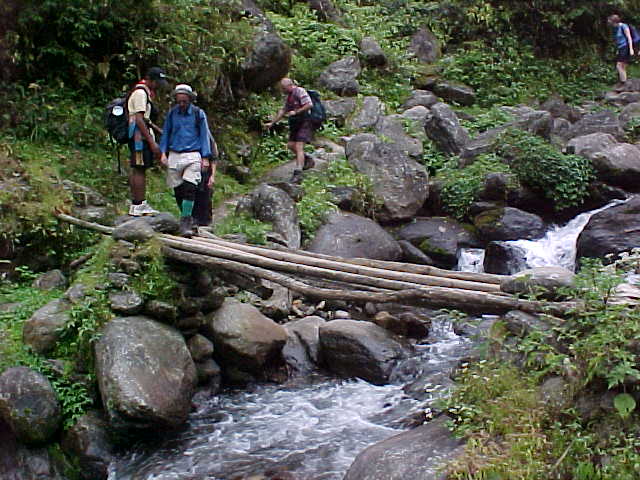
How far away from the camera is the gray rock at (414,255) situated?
1165 centimetres

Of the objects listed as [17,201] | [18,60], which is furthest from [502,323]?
[18,60]

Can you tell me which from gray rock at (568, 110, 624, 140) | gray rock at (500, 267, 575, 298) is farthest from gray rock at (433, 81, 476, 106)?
gray rock at (500, 267, 575, 298)

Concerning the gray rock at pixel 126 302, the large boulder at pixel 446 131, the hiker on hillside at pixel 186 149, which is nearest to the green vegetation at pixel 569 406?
the gray rock at pixel 126 302

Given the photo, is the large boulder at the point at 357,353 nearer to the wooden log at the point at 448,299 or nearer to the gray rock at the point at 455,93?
the wooden log at the point at 448,299

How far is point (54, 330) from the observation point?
7293 millimetres

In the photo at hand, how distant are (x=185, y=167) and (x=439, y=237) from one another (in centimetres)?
507

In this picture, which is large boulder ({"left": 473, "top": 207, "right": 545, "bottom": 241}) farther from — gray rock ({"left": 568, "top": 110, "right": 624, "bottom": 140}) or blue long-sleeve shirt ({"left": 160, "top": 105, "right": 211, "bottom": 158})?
blue long-sleeve shirt ({"left": 160, "top": 105, "right": 211, "bottom": 158})

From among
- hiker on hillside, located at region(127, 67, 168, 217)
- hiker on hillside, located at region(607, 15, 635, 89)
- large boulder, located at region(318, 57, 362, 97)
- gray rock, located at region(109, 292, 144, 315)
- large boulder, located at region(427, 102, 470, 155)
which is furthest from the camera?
hiker on hillside, located at region(607, 15, 635, 89)

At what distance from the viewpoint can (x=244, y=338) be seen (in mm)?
8078

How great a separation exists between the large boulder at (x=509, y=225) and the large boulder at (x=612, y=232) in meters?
1.17

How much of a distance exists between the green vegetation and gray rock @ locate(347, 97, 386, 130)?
422 inches

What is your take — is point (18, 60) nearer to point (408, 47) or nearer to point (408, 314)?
point (408, 314)

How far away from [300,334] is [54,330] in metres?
2.88

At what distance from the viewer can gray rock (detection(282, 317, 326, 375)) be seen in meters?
8.50
